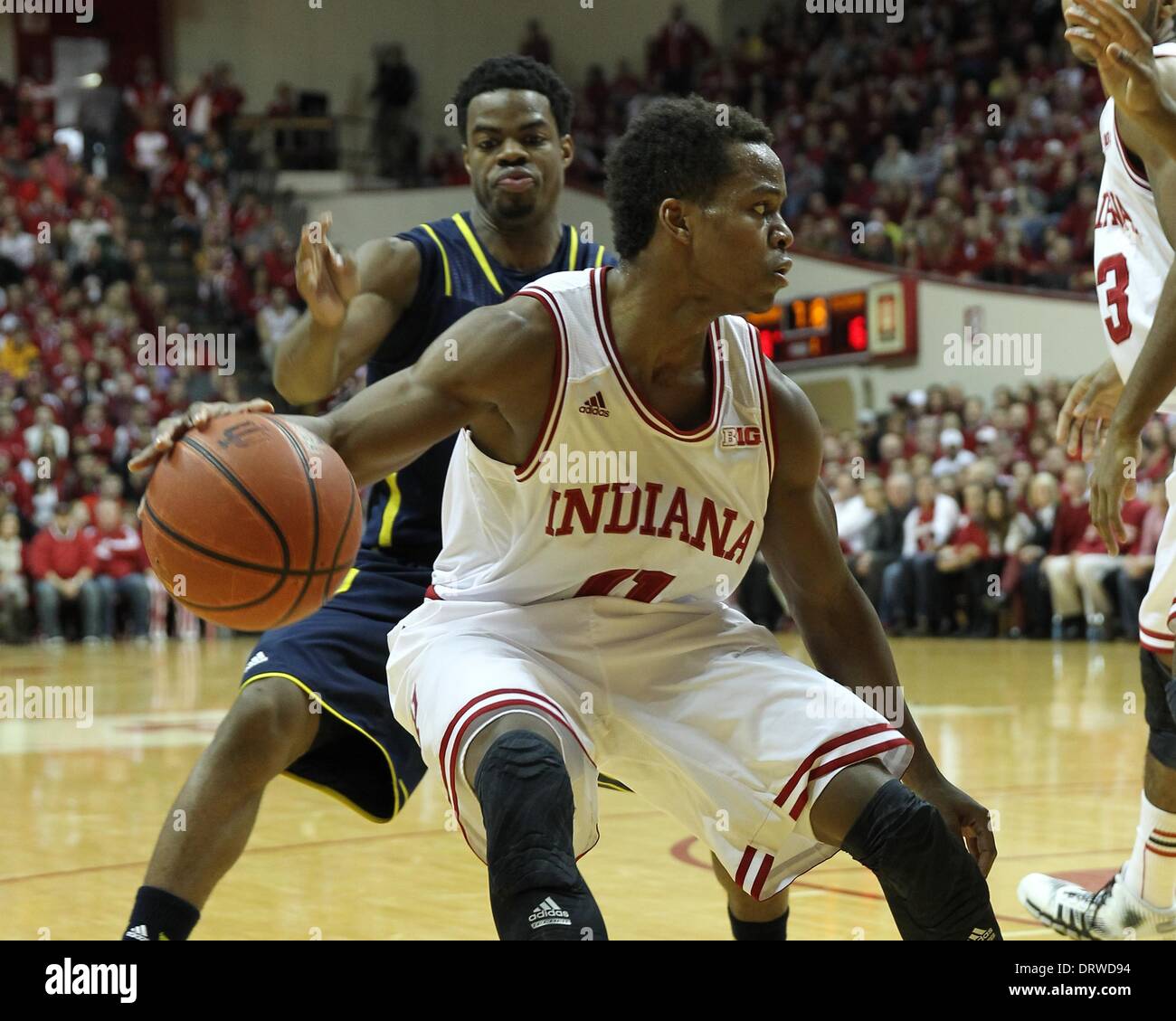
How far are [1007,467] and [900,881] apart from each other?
12499 mm

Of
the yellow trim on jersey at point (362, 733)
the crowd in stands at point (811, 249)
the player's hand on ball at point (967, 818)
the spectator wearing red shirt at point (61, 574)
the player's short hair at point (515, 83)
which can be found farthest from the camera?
the spectator wearing red shirt at point (61, 574)

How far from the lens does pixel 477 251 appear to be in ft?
14.6

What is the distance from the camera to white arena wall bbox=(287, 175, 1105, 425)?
1605cm

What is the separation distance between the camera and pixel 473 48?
77.6 feet

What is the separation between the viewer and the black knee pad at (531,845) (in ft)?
8.79

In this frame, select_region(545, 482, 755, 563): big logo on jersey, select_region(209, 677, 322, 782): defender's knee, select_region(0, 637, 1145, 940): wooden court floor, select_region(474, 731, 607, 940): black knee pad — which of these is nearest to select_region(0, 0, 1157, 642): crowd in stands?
select_region(0, 637, 1145, 940): wooden court floor

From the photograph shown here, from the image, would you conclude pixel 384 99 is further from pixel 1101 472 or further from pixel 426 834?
pixel 1101 472

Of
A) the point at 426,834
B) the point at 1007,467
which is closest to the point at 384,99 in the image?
the point at 1007,467

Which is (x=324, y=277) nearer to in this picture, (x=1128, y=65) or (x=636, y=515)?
(x=636, y=515)

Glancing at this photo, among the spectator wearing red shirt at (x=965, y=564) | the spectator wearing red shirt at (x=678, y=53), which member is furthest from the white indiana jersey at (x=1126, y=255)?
the spectator wearing red shirt at (x=678, y=53)

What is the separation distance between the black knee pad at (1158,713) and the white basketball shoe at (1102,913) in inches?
14.7

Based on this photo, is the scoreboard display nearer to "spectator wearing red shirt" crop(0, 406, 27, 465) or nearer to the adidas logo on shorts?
"spectator wearing red shirt" crop(0, 406, 27, 465)

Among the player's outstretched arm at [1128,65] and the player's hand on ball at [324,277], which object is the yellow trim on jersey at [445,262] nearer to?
the player's hand on ball at [324,277]

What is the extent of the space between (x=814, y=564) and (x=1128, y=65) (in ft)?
3.95
